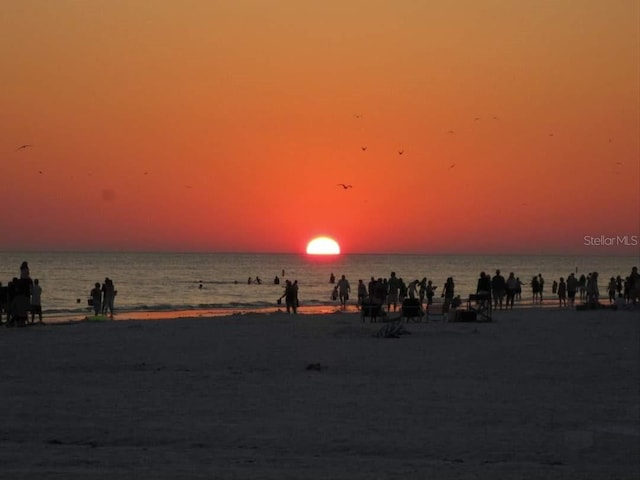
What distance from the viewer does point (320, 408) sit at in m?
12.3

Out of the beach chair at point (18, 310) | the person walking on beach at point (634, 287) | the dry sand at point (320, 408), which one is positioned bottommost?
the dry sand at point (320, 408)

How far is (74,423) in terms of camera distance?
36.5 feet

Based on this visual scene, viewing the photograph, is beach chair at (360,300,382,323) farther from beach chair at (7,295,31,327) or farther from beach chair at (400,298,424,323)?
beach chair at (7,295,31,327)

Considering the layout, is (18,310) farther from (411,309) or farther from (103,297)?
(411,309)

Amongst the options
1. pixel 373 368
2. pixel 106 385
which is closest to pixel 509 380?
pixel 373 368

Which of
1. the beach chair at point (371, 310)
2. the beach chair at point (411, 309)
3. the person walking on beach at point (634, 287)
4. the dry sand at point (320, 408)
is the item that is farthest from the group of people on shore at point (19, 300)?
the person walking on beach at point (634, 287)

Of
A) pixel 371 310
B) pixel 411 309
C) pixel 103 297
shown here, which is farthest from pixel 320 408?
pixel 103 297

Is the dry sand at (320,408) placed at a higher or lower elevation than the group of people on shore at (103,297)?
lower

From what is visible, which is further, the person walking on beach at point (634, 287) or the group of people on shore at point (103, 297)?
the person walking on beach at point (634, 287)

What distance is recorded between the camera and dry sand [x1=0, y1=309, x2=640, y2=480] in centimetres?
919

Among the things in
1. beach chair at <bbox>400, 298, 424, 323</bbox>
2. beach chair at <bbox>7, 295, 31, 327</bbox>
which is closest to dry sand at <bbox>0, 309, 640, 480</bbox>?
beach chair at <bbox>7, 295, 31, 327</bbox>

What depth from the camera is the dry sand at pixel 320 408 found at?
9188mm

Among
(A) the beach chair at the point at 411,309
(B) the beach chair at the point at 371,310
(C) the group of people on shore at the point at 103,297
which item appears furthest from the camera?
(C) the group of people on shore at the point at 103,297

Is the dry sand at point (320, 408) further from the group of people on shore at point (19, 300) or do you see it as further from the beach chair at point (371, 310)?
the beach chair at point (371, 310)
